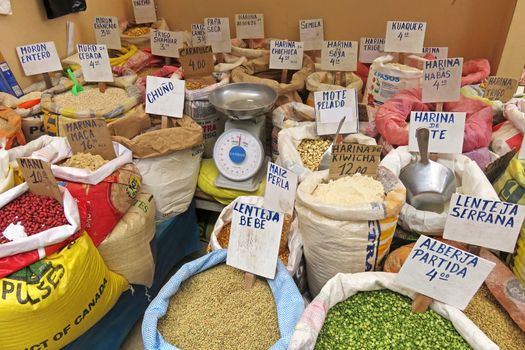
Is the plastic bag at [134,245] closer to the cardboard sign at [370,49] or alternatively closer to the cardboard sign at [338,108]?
the cardboard sign at [338,108]

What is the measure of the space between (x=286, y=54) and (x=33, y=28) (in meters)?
1.24

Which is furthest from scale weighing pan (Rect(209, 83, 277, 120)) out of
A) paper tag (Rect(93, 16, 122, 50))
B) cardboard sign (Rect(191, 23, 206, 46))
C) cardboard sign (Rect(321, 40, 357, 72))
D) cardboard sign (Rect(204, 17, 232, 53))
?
paper tag (Rect(93, 16, 122, 50))

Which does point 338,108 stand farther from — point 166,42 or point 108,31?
point 108,31

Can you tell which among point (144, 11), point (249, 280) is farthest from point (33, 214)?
point (144, 11)

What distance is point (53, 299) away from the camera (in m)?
1.10

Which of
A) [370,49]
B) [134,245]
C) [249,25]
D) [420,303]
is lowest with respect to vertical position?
[134,245]

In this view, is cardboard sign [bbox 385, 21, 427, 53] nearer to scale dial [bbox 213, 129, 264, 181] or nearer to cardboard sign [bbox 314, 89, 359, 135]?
cardboard sign [bbox 314, 89, 359, 135]

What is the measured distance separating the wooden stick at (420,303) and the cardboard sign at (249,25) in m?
1.78

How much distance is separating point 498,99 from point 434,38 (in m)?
0.58

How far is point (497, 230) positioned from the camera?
3.14ft

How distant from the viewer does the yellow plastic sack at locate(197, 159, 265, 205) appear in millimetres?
1728

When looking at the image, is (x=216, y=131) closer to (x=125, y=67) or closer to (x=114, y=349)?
(x=125, y=67)

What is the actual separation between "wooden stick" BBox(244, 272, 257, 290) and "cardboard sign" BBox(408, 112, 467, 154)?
0.73 metres

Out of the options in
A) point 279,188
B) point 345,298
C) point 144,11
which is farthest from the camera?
point 144,11
